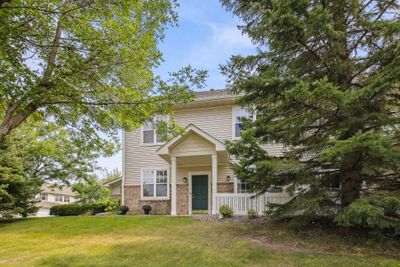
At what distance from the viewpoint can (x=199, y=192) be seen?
Answer: 636 inches

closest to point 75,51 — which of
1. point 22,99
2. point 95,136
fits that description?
point 22,99

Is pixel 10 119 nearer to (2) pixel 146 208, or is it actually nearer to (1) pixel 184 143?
(1) pixel 184 143

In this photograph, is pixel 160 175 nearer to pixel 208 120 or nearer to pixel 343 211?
pixel 208 120


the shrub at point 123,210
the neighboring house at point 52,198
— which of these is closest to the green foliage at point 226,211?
the shrub at point 123,210

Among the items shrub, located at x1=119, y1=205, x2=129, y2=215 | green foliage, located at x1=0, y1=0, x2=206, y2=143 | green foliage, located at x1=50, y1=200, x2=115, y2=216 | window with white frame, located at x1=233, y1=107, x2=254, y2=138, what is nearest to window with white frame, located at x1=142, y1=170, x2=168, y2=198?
shrub, located at x1=119, y1=205, x2=129, y2=215

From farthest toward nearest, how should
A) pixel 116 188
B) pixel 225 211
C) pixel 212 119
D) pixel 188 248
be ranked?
1. pixel 116 188
2. pixel 212 119
3. pixel 225 211
4. pixel 188 248

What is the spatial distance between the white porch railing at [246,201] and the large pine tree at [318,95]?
3.53 metres

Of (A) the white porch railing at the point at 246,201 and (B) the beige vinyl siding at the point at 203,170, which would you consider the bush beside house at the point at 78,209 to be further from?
(A) the white porch railing at the point at 246,201

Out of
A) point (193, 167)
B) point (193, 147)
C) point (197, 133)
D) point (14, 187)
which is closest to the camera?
point (197, 133)

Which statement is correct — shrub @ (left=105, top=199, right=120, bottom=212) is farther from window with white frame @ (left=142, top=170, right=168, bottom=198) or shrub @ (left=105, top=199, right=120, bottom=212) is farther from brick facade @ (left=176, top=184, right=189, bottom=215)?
brick facade @ (left=176, top=184, right=189, bottom=215)

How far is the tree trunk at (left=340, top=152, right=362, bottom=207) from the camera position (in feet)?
27.7

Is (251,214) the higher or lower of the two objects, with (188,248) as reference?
higher

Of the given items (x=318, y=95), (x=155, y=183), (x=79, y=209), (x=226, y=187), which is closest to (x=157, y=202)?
(x=155, y=183)

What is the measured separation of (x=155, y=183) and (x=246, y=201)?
5.60 metres
